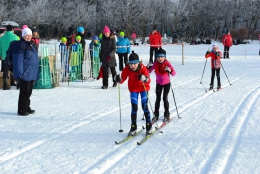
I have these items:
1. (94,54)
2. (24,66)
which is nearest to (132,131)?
(24,66)

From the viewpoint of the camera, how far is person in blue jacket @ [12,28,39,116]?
7.16 m

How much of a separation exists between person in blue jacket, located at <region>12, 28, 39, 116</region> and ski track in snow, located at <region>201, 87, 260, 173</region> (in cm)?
414

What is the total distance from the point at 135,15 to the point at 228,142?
47751 millimetres

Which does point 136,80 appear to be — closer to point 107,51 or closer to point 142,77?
point 142,77

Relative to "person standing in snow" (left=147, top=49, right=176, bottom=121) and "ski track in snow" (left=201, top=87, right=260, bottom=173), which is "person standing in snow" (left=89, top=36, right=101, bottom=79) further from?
"person standing in snow" (left=147, top=49, right=176, bottom=121)

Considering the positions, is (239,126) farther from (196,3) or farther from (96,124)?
(196,3)

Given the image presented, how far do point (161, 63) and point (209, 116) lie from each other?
158 cm

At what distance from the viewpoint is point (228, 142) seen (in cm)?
550

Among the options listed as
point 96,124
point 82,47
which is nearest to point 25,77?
point 96,124

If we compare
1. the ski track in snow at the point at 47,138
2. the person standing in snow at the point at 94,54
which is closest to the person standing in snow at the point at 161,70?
the ski track in snow at the point at 47,138

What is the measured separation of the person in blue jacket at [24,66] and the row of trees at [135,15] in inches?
1474

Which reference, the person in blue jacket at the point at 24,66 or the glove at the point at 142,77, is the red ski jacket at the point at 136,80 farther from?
the person in blue jacket at the point at 24,66

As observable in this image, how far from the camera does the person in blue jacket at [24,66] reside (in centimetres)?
716

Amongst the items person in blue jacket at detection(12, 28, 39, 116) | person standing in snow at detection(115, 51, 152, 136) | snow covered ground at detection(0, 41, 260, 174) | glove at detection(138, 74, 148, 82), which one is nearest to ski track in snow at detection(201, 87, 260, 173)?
snow covered ground at detection(0, 41, 260, 174)
